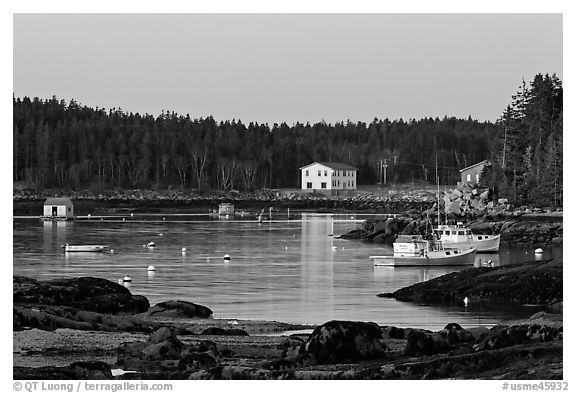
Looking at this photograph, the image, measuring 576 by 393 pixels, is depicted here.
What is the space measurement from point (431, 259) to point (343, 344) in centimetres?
3422

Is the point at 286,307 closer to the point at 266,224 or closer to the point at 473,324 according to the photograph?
the point at 473,324

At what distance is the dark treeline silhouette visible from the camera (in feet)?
552

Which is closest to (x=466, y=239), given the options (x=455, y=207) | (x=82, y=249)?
(x=82, y=249)

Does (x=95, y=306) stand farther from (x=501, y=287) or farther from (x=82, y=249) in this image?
(x=82, y=249)

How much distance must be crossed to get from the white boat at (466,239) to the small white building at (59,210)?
51.9m

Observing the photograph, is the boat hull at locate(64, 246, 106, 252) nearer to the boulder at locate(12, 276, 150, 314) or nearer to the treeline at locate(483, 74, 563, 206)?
the boulder at locate(12, 276, 150, 314)

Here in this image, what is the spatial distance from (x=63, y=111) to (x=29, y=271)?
149 metres

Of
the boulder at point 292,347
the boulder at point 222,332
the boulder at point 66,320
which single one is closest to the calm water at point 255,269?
the boulder at point 222,332

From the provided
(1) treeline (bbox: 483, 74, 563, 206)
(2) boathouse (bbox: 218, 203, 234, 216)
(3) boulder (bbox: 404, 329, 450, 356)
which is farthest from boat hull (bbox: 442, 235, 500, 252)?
(2) boathouse (bbox: 218, 203, 234, 216)

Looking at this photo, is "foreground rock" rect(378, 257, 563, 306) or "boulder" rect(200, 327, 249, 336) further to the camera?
"foreground rock" rect(378, 257, 563, 306)

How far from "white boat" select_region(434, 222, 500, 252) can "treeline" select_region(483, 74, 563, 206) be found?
2043cm

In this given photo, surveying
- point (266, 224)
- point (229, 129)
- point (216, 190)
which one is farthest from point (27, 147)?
point (266, 224)

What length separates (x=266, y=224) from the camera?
107m

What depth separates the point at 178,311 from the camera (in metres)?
34.8
